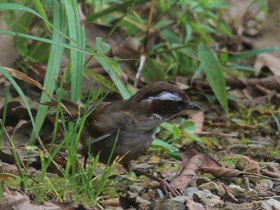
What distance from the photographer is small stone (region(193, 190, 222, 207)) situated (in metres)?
4.45

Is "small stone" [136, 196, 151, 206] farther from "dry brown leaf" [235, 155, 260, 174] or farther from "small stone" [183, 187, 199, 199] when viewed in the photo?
"dry brown leaf" [235, 155, 260, 174]

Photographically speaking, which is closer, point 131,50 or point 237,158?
point 237,158

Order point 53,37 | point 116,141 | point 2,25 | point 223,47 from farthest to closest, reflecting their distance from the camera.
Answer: point 223,47 < point 2,25 < point 53,37 < point 116,141

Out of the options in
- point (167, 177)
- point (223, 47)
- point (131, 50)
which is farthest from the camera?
point (223, 47)

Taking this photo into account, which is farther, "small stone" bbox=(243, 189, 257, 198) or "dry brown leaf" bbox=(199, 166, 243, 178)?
"dry brown leaf" bbox=(199, 166, 243, 178)

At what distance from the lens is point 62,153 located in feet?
16.8

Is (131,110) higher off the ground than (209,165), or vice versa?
(131,110)

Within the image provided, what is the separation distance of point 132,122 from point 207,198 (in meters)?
0.64

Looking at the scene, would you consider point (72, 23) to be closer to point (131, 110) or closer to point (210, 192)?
point (131, 110)

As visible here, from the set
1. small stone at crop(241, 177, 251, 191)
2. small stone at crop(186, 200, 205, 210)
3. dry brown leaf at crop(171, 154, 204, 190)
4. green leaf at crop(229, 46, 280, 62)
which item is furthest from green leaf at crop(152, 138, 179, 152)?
green leaf at crop(229, 46, 280, 62)

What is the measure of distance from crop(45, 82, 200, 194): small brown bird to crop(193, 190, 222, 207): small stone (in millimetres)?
268

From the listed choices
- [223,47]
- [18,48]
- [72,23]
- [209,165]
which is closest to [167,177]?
[209,165]

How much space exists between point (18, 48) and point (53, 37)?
2.28ft

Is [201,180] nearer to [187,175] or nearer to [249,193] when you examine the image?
[187,175]
